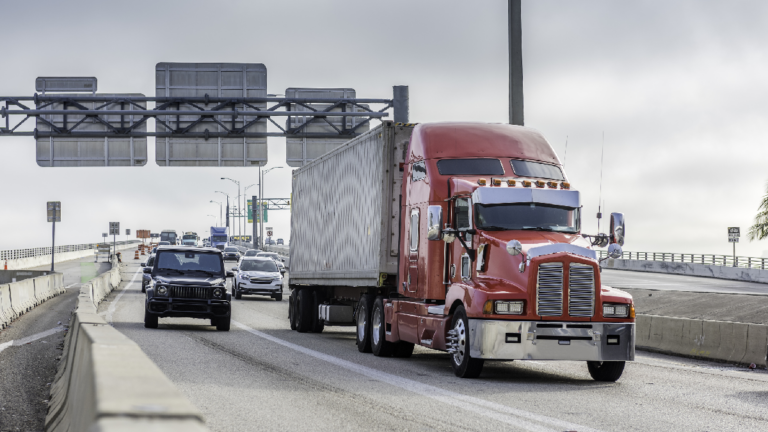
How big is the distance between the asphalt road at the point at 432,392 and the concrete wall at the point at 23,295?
298 inches

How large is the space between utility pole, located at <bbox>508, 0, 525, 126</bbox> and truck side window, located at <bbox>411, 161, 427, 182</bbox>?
5198 millimetres

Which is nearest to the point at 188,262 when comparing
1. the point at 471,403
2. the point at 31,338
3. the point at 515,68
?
the point at 31,338

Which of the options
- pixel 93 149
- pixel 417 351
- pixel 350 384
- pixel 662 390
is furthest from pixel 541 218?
pixel 93 149

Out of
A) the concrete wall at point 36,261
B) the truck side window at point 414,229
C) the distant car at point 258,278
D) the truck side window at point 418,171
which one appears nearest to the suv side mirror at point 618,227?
the truck side window at point 418,171

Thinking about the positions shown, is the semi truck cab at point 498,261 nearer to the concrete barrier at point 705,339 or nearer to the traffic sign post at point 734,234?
the concrete barrier at point 705,339

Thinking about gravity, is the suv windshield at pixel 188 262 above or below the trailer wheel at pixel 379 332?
above

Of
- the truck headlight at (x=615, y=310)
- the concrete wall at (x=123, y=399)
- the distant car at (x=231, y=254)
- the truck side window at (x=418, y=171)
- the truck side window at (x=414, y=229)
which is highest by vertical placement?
the truck side window at (x=418, y=171)

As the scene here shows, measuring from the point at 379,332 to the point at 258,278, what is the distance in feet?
76.4

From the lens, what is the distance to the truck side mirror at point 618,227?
1384 cm

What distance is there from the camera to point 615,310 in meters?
13.7

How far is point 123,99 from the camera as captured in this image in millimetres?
32656

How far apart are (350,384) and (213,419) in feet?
10.8

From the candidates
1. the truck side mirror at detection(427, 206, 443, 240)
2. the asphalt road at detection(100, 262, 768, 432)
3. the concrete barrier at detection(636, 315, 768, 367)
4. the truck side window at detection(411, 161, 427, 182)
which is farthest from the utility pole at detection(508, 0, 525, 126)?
the truck side mirror at detection(427, 206, 443, 240)

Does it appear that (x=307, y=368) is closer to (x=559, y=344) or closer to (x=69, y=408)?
(x=559, y=344)
